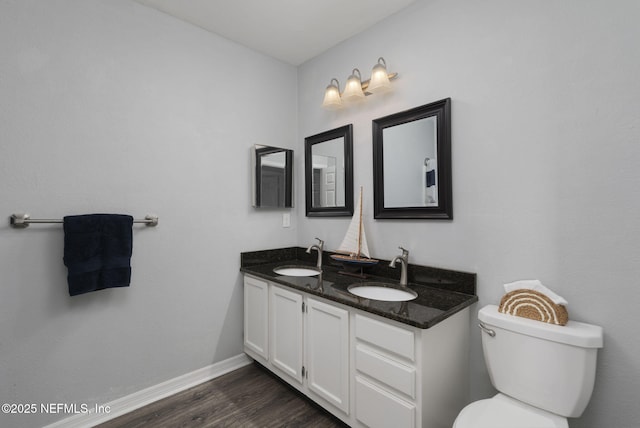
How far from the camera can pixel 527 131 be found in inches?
52.7

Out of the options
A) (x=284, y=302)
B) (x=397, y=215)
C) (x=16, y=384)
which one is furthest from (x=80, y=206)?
(x=397, y=215)

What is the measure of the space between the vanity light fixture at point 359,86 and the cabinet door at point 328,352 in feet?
4.45

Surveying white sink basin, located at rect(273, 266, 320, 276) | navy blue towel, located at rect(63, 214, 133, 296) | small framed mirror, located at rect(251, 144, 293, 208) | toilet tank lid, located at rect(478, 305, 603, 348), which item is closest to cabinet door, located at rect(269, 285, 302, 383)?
white sink basin, located at rect(273, 266, 320, 276)

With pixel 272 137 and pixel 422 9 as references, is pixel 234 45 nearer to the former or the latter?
pixel 272 137

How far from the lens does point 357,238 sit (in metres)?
1.95

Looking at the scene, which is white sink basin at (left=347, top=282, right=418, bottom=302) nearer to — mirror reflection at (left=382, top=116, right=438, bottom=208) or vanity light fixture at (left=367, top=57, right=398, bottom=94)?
mirror reflection at (left=382, top=116, right=438, bottom=208)

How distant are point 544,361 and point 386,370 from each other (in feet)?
2.04

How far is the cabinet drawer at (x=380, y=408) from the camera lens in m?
1.21

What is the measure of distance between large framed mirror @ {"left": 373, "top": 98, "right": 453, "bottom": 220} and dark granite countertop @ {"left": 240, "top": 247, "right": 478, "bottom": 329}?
0.35m

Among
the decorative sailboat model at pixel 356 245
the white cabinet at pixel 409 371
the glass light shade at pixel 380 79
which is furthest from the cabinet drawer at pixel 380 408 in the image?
the glass light shade at pixel 380 79

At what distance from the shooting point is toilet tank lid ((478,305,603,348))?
3.52 feet

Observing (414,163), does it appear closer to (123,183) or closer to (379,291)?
(379,291)

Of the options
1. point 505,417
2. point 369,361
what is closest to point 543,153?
point 505,417

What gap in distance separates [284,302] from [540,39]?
1907 millimetres
